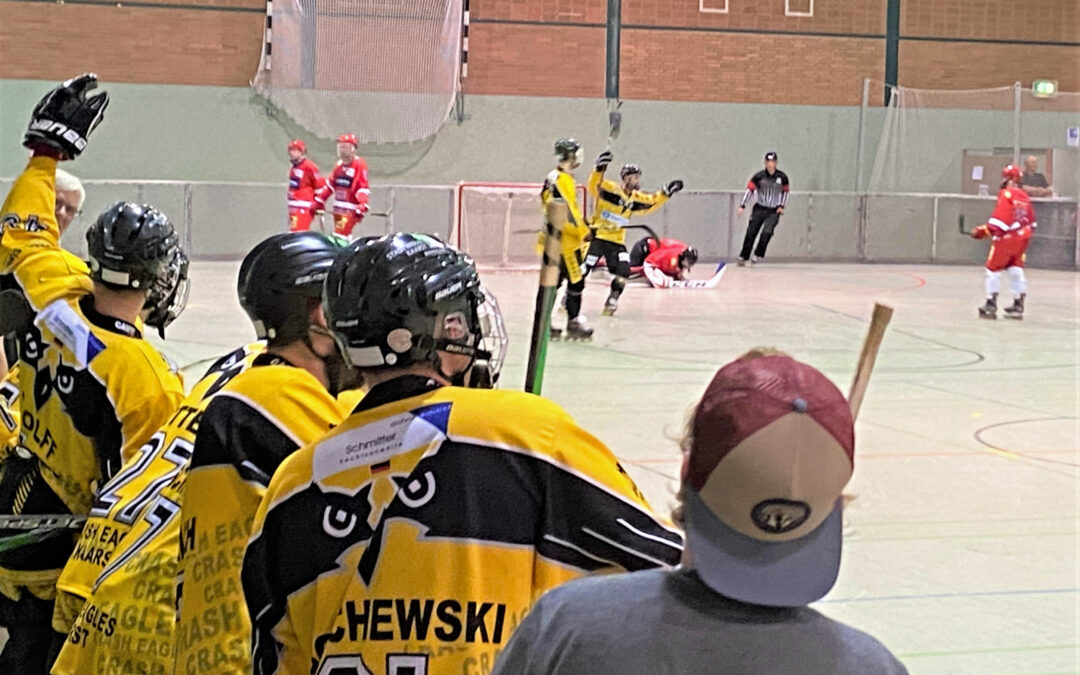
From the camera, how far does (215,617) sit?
101 inches

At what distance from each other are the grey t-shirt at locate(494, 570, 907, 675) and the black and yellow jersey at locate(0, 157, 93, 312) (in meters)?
2.63

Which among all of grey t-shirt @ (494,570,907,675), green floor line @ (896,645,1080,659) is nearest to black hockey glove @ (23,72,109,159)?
green floor line @ (896,645,1080,659)

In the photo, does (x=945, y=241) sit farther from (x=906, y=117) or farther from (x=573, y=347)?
(x=573, y=347)

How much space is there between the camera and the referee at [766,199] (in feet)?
77.4

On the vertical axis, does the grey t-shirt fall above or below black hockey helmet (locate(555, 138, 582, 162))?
below

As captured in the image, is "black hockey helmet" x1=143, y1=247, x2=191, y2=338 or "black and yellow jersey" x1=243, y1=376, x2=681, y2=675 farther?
"black hockey helmet" x1=143, y1=247, x2=191, y2=338

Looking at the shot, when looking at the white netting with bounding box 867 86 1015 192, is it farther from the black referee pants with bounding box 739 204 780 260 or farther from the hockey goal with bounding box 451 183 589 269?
the hockey goal with bounding box 451 183 589 269

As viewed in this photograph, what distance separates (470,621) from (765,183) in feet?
72.6

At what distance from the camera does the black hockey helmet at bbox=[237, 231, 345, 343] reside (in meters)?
2.71

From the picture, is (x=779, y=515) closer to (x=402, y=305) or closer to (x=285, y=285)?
(x=402, y=305)

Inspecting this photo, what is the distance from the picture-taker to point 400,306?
7.03 feet

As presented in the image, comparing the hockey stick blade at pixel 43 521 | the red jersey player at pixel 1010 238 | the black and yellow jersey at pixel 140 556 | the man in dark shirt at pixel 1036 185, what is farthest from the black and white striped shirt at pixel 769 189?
the black and yellow jersey at pixel 140 556

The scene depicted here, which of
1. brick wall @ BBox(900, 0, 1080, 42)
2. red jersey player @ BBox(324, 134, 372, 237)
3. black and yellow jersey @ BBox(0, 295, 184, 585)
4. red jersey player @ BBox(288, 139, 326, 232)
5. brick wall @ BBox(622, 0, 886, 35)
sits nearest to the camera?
black and yellow jersey @ BBox(0, 295, 184, 585)

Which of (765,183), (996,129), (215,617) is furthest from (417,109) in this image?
(215,617)
